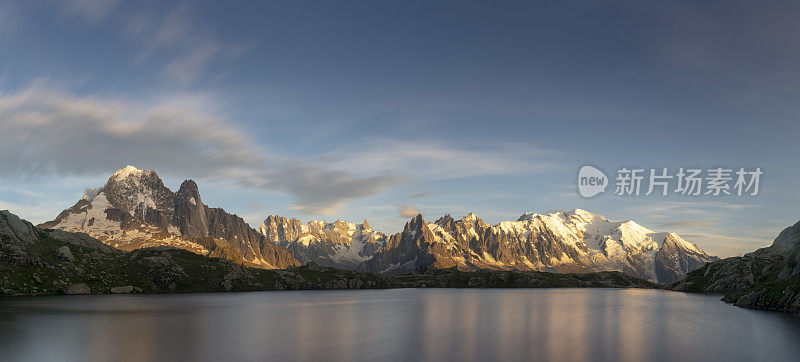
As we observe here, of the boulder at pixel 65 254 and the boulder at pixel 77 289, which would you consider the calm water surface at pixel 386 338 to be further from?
the boulder at pixel 65 254

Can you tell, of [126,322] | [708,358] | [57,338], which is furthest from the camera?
[126,322]

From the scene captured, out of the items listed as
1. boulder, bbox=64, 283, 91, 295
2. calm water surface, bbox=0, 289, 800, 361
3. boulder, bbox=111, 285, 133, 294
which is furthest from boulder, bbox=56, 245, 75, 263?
calm water surface, bbox=0, 289, 800, 361

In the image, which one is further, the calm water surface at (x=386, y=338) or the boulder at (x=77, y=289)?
the boulder at (x=77, y=289)

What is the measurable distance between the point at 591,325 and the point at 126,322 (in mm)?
87722

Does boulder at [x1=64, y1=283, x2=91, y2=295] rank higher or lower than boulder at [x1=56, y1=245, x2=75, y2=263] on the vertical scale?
lower

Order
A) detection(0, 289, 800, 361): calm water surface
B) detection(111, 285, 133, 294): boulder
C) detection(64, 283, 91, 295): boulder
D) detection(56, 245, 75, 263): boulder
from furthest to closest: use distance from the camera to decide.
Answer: detection(111, 285, 133, 294): boulder → detection(56, 245, 75, 263): boulder → detection(64, 283, 91, 295): boulder → detection(0, 289, 800, 361): calm water surface

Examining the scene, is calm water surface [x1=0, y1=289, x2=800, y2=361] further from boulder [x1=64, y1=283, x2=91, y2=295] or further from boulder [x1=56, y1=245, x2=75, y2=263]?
boulder [x1=56, y1=245, x2=75, y2=263]

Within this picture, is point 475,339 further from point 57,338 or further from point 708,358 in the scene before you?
point 57,338

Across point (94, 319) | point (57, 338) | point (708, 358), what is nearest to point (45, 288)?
point (94, 319)

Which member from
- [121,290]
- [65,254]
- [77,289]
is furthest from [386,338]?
[65,254]

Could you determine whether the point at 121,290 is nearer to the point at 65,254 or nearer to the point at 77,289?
the point at 77,289

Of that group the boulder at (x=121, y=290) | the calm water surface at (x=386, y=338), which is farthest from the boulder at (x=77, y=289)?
the calm water surface at (x=386, y=338)

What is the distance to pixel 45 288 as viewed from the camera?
553ft

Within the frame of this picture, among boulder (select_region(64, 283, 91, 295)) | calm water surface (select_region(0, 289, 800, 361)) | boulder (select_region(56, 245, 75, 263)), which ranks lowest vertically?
boulder (select_region(64, 283, 91, 295))
